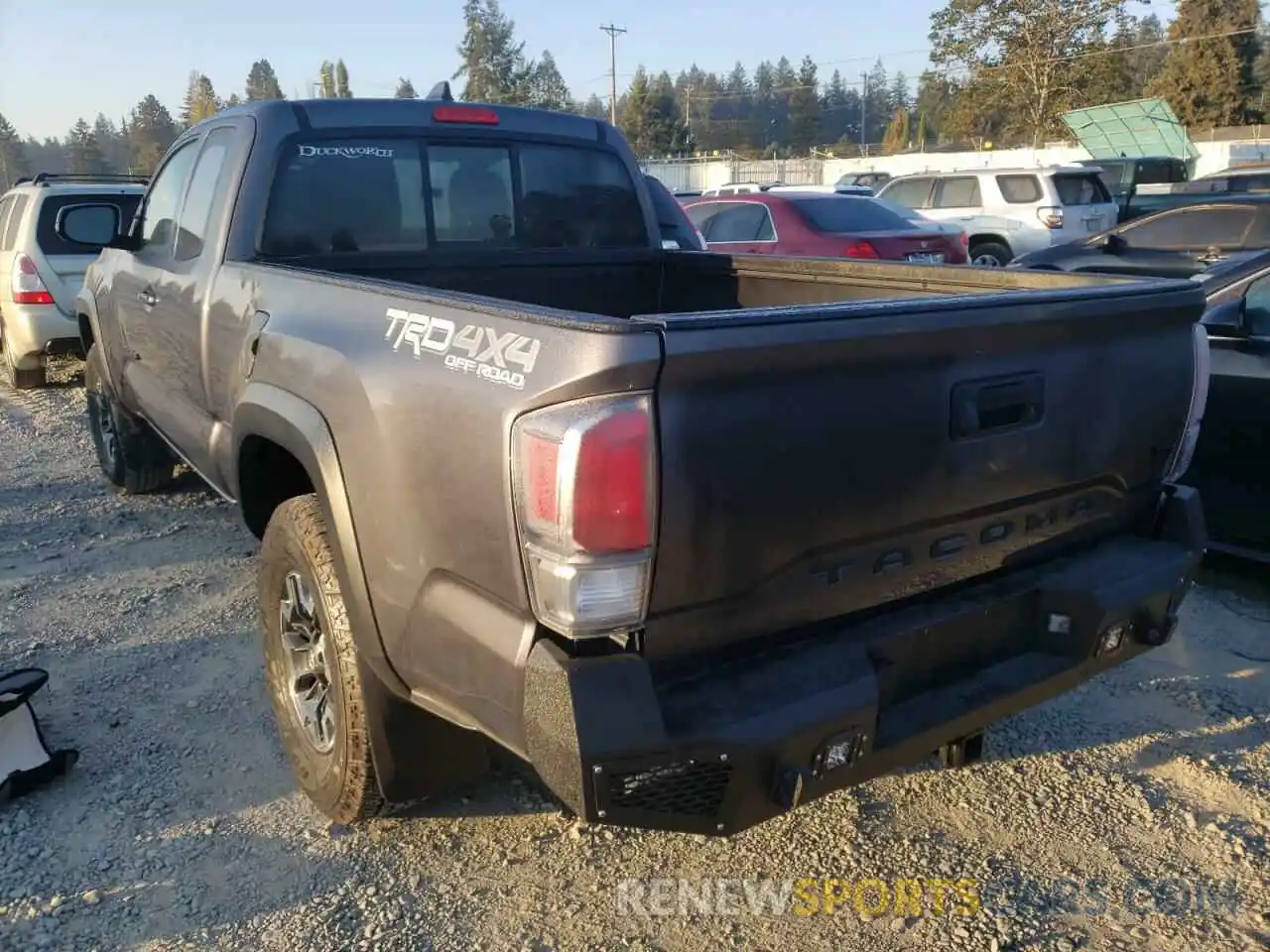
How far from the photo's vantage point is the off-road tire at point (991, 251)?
16188 millimetres

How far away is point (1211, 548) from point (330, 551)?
3693 millimetres

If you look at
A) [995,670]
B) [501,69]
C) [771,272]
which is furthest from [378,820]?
[501,69]

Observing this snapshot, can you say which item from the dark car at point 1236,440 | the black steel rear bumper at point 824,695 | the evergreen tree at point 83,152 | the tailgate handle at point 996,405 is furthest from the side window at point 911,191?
the evergreen tree at point 83,152

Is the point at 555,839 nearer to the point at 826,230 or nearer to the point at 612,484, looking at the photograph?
the point at 612,484

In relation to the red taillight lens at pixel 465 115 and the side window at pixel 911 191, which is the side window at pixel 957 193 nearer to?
the side window at pixel 911 191

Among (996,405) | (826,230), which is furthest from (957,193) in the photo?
(996,405)

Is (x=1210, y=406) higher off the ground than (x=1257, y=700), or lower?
higher

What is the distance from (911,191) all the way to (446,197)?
15.4 meters

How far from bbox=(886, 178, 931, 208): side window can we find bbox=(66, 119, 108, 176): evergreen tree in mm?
43560

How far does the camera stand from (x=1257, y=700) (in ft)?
12.3

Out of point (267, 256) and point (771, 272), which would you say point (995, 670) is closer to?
point (771, 272)

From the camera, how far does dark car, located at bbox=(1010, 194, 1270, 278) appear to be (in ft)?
33.9

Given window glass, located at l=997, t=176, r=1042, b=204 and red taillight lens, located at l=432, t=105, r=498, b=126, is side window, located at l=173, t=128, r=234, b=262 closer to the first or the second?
red taillight lens, located at l=432, t=105, r=498, b=126

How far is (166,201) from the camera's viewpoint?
4531 millimetres
